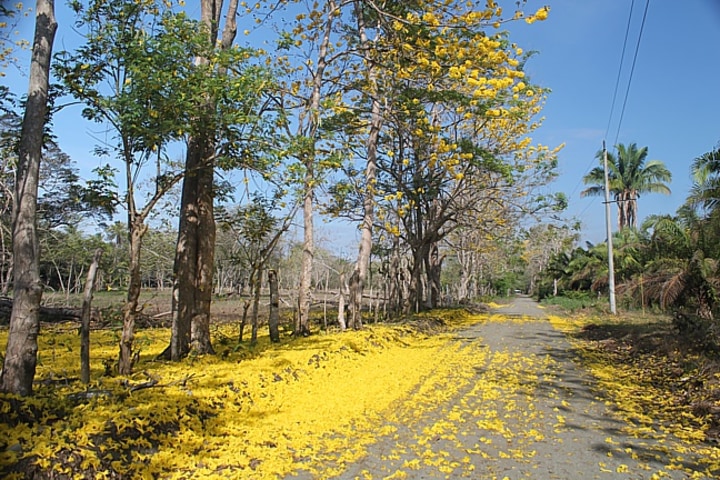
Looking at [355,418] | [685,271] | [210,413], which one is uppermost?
[685,271]

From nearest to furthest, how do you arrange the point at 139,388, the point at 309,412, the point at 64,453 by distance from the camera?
the point at 64,453
the point at 139,388
the point at 309,412

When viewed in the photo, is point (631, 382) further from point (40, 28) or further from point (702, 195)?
point (40, 28)

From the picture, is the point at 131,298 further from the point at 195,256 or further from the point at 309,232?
the point at 309,232

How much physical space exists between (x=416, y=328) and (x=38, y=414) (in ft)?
34.9

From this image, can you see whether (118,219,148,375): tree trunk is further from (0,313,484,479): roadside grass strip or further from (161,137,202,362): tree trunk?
(161,137,202,362): tree trunk

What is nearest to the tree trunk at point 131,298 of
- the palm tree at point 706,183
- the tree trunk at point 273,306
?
the tree trunk at point 273,306

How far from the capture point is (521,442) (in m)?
4.50

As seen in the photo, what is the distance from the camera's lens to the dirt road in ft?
12.6

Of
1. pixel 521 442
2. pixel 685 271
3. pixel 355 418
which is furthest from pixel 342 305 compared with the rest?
pixel 685 271

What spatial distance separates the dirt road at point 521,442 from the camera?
3.85 meters

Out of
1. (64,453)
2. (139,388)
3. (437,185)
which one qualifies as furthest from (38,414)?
(437,185)

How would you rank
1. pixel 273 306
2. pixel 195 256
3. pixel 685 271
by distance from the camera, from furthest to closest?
pixel 685 271, pixel 273 306, pixel 195 256

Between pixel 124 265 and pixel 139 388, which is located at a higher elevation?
pixel 124 265

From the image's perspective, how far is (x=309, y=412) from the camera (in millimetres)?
5402
